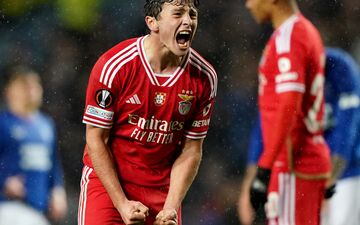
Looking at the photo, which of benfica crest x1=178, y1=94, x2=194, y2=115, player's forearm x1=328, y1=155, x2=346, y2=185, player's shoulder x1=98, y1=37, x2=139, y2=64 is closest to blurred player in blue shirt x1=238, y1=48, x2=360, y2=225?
player's forearm x1=328, y1=155, x2=346, y2=185

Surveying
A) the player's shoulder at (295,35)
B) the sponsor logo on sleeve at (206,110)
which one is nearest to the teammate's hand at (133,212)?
the sponsor logo on sleeve at (206,110)

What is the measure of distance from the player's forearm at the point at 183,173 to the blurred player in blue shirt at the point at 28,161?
1.21 meters

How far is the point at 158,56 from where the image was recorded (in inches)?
112

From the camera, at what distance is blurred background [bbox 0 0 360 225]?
3982mm

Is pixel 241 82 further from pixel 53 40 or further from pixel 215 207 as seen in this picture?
pixel 53 40

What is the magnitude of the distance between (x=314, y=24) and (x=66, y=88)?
1075 mm

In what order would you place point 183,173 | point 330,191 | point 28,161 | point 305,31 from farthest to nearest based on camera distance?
1. point 28,161
2. point 330,191
3. point 305,31
4. point 183,173

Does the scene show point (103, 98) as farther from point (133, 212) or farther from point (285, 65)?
point (285, 65)

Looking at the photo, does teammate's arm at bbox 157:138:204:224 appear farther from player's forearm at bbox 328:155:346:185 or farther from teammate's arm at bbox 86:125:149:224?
player's forearm at bbox 328:155:346:185

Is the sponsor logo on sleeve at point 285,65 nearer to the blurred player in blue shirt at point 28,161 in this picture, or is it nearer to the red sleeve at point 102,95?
the red sleeve at point 102,95

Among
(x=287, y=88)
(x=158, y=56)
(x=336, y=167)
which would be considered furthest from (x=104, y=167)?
(x=336, y=167)

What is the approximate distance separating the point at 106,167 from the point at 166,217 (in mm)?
232

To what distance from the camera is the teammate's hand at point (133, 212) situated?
2.68 metres

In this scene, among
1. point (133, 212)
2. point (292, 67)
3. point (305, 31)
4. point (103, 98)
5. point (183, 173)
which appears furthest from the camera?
point (305, 31)
